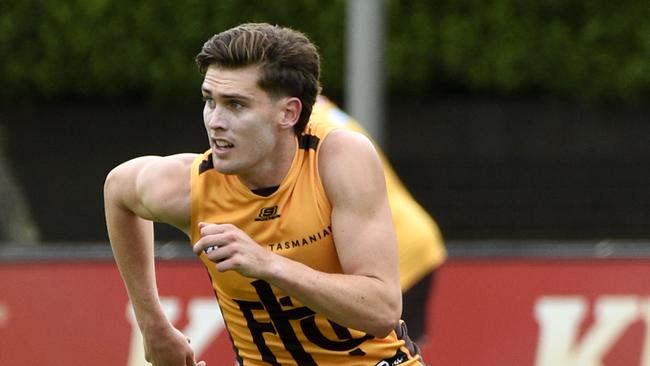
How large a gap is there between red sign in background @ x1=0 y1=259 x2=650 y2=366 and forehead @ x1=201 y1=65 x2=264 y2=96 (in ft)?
12.3

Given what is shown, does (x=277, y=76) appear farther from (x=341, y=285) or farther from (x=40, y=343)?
(x=40, y=343)

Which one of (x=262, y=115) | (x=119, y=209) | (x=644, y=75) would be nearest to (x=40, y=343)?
(x=119, y=209)

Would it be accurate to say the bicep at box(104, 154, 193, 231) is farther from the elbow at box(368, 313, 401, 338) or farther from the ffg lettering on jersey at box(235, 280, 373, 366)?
the elbow at box(368, 313, 401, 338)

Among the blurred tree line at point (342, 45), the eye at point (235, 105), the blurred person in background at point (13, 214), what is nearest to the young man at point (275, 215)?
the eye at point (235, 105)

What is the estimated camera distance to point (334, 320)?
166 inches

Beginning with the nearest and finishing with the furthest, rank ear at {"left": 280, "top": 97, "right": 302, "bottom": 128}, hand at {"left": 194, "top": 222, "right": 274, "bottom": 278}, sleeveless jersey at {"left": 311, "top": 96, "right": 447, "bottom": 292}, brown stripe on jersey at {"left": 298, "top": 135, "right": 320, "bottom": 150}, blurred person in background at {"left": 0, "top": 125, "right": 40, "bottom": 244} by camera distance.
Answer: hand at {"left": 194, "top": 222, "right": 274, "bottom": 278} < ear at {"left": 280, "top": 97, "right": 302, "bottom": 128} < brown stripe on jersey at {"left": 298, "top": 135, "right": 320, "bottom": 150} < sleeveless jersey at {"left": 311, "top": 96, "right": 447, "bottom": 292} < blurred person in background at {"left": 0, "top": 125, "right": 40, "bottom": 244}

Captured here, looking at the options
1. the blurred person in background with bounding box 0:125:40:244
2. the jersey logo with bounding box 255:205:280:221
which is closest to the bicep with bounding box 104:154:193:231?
the jersey logo with bounding box 255:205:280:221

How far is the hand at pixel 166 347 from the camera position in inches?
Answer: 182

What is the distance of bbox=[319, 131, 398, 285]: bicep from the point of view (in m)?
4.27

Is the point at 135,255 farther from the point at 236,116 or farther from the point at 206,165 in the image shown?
the point at 236,116

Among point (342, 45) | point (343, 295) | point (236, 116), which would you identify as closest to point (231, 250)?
point (343, 295)

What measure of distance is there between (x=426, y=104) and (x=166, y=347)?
8405mm

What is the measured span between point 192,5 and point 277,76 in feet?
28.4

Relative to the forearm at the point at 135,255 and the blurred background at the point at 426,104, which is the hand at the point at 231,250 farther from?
the blurred background at the point at 426,104
